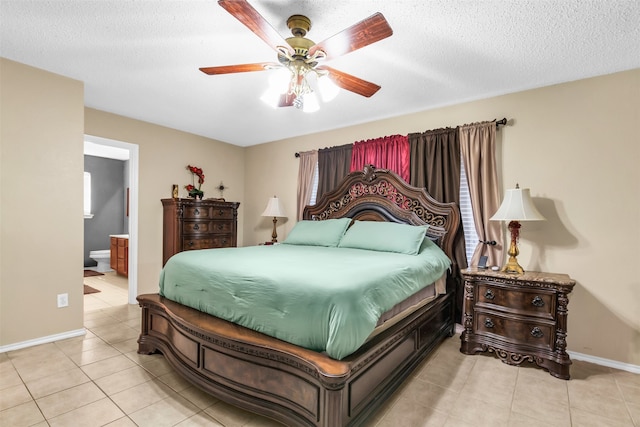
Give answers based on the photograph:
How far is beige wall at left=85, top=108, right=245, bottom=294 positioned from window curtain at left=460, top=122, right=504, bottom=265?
3.97 m

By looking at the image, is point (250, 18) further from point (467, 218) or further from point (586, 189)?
point (586, 189)

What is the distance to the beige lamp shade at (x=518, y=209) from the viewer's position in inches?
103

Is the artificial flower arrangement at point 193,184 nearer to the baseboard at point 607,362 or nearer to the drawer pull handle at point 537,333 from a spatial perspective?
the drawer pull handle at point 537,333

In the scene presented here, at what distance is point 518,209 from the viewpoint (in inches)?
105

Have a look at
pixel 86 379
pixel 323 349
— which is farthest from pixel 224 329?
pixel 86 379

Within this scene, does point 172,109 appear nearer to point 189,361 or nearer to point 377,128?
point 377,128

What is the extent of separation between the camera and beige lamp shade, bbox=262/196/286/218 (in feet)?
15.6

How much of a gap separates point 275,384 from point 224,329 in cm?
48

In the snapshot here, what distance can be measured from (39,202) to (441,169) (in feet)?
13.4

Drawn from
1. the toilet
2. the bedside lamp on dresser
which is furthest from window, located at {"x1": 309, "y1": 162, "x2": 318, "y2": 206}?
the toilet

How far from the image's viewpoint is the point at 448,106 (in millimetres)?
3543

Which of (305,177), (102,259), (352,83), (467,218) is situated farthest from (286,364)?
(102,259)

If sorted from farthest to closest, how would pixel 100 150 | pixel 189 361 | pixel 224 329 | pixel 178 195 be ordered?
pixel 100 150 → pixel 178 195 → pixel 189 361 → pixel 224 329

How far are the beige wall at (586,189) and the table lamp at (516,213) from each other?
1.04ft
